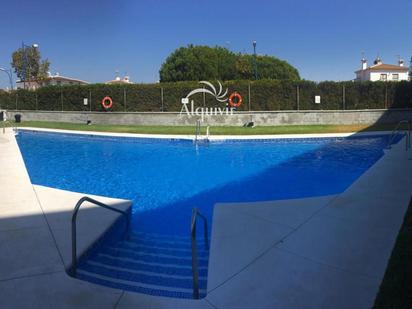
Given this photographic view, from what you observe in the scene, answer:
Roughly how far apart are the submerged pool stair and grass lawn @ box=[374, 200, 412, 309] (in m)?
1.85

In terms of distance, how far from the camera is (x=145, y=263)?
4953 mm

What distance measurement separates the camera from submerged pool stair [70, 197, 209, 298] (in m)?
4.06

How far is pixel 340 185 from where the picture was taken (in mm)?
10039

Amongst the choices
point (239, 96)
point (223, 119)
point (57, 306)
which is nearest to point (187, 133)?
point (223, 119)

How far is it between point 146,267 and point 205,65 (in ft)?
125

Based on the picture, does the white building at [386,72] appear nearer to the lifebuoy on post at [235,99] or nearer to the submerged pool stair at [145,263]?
the lifebuoy on post at [235,99]

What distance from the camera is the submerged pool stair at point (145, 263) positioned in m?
4.06

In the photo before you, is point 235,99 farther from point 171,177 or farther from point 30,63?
point 30,63

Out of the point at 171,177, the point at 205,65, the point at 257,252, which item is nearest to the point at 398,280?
the point at 257,252

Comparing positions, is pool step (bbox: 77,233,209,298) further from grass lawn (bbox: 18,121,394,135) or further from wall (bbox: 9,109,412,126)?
wall (bbox: 9,109,412,126)

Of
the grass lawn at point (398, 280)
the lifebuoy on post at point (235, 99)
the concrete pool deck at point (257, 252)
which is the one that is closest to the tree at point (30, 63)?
the lifebuoy on post at point (235, 99)

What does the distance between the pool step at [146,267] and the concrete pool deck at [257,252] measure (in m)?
0.29

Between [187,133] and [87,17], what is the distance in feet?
32.6

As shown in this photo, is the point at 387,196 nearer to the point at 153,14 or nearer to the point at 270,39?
the point at 153,14
